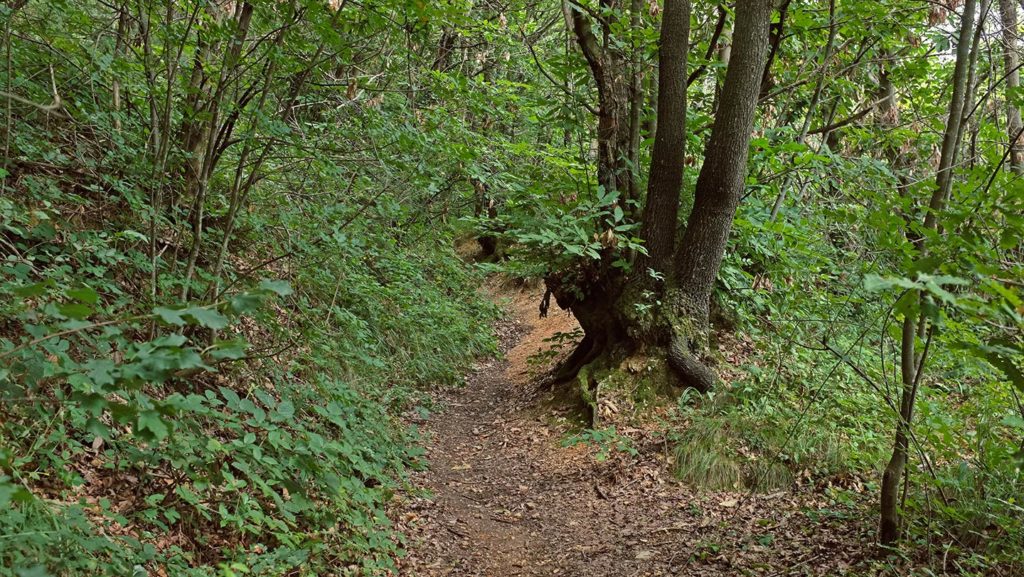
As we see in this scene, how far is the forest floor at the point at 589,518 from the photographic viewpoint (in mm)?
4270

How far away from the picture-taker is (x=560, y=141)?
1477cm

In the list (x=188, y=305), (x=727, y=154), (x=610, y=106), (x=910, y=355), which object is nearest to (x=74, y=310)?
(x=188, y=305)

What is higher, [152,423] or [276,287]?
[276,287]

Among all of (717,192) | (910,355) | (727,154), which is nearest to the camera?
(910,355)

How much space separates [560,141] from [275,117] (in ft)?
33.2

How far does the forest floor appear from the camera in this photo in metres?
4.27

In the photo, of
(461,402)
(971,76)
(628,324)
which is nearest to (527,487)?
(628,324)

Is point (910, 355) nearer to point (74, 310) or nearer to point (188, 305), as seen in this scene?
point (188, 305)

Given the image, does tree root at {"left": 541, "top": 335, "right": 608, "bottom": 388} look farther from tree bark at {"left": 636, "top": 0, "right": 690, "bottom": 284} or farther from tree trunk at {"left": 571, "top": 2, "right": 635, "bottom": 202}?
tree trunk at {"left": 571, "top": 2, "right": 635, "bottom": 202}

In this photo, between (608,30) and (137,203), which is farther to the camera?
(608,30)

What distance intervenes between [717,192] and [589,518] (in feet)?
11.3

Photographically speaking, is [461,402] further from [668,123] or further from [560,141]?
[560,141]

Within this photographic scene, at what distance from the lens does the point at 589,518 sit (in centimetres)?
533

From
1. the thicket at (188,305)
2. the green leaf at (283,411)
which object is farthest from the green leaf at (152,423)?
the green leaf at (283,411)
